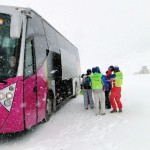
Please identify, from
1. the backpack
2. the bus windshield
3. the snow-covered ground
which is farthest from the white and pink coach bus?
the backpack

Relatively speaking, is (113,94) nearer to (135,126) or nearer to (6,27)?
(135,126)

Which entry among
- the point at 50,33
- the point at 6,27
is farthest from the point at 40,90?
the point at 50,33

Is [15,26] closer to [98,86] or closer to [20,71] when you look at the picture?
[20,71]

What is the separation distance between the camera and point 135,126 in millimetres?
9297

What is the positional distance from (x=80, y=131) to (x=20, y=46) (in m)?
2.75

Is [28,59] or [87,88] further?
[87,88]

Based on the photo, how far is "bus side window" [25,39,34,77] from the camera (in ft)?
26.9

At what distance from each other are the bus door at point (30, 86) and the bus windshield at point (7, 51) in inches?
13.0

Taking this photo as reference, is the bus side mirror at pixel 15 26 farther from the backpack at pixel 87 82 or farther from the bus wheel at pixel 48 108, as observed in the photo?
the backpack at pixel 87 82

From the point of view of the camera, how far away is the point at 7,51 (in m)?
7.96

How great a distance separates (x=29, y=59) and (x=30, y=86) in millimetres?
669

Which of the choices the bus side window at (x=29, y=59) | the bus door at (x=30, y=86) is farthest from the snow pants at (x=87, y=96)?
the bus side window at (x=29, y=59)

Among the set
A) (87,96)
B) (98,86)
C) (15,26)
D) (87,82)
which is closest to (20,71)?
(15,26)

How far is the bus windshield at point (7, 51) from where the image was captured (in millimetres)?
7797
